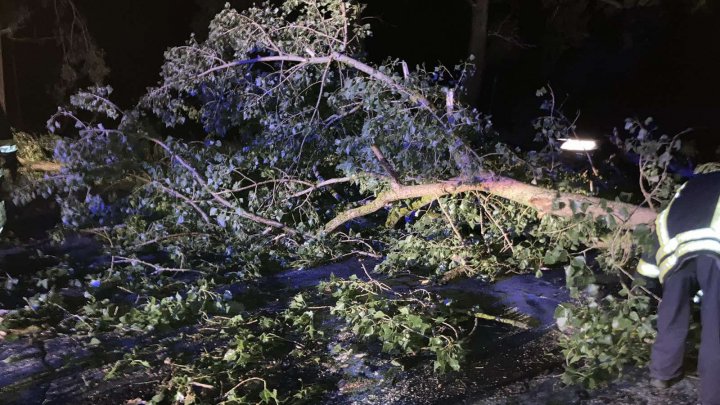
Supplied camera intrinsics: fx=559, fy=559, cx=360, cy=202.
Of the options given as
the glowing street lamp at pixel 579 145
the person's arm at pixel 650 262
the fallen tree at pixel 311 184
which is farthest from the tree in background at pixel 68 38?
Answer: the person's arm at pixel 650 262

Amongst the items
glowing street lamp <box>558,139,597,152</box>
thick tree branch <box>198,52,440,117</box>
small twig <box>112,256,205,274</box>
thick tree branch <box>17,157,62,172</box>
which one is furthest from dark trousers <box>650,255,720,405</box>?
thick tree branch <box>17,157,62,172</box>

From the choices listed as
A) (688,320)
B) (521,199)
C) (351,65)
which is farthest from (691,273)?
(351,65)

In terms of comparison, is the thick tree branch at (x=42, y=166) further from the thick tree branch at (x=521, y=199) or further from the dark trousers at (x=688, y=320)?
the dark trousers at (x=688, y=320)

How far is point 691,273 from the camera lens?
2.51 m

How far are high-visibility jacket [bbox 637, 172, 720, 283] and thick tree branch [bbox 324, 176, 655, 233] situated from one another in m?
0.74

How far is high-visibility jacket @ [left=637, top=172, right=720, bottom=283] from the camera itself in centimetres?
238

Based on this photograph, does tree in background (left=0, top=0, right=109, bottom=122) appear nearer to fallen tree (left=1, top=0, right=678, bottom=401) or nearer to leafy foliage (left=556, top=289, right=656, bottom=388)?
fallen tree (left=1, top=0, right=678, bottom=401)

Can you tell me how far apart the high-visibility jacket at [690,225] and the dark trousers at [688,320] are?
0.05 m

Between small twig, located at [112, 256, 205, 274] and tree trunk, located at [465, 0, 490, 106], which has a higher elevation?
tree trunk, located at [465, 0, 490, 106]

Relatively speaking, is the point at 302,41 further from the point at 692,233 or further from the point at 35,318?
the point at 692,233

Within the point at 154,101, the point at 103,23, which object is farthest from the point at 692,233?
the point at 103,23

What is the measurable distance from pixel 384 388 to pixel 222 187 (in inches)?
118

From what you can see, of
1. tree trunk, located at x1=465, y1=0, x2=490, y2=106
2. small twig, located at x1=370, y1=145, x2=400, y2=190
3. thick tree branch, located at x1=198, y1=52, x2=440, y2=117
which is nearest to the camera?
thick tree branch, located at x1=198, y1=52, x2=440, y2=117

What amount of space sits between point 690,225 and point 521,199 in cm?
177
